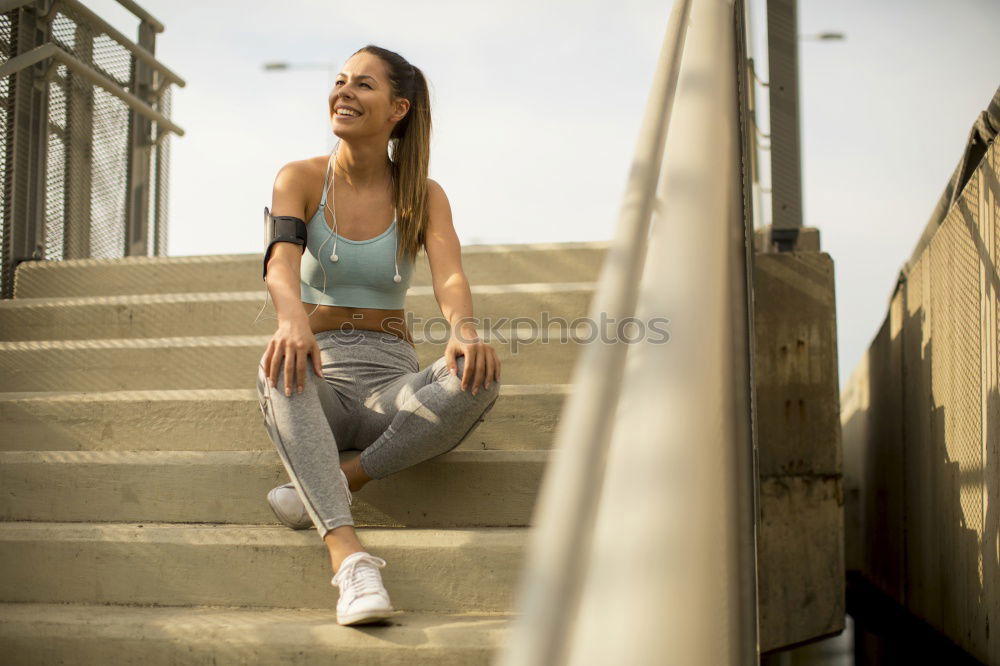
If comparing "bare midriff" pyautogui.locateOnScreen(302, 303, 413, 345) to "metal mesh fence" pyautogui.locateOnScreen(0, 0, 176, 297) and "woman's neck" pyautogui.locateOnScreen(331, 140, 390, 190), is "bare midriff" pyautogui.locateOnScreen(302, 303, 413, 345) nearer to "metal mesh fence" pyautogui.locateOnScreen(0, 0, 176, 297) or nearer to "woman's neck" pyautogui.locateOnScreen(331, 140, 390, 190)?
"woman's neck" pyautogui.locateOnScreen(331, 140, 390, 190)

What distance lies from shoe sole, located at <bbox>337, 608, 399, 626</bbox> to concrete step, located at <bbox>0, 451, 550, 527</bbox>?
0.45 m

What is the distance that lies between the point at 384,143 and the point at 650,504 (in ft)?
6.67

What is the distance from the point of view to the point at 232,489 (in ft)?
7.39

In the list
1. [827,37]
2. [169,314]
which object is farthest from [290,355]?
[827,37]

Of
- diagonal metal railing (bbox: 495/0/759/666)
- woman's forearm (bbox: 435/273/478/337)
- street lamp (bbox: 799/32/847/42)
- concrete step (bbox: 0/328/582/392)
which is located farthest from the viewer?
street lamp (bbox: 799/32/847/42)

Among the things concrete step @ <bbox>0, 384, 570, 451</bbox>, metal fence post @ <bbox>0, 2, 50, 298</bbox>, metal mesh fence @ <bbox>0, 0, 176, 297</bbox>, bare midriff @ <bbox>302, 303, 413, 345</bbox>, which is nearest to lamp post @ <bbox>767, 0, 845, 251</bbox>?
concrete step @ <bbox>0, 384, 570, 451</bbox>

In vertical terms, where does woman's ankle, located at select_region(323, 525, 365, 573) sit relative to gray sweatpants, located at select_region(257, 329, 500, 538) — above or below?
below

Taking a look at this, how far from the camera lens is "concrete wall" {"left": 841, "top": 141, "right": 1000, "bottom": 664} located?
2.58 meters

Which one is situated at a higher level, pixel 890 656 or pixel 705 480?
pixel 705 480

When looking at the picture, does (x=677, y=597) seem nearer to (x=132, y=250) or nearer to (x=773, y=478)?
(x=773, y=478)

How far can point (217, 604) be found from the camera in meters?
2.01

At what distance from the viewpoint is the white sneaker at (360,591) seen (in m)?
1.76

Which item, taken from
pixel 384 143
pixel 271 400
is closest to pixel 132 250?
pixel 384 143

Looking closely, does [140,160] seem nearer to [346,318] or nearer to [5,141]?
[5,141]
